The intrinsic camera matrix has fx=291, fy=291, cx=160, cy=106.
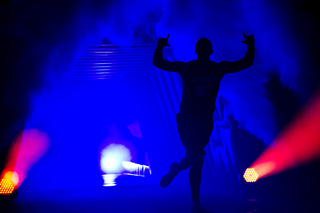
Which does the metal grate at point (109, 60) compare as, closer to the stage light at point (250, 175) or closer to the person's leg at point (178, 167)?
the stage light at point (250, 175)

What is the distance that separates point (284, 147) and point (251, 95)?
2.96 ft

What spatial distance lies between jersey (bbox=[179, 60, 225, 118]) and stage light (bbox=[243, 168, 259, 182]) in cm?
212

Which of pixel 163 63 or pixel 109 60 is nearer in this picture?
pixel 163 63

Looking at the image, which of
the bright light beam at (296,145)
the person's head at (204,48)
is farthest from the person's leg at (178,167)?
the bright light beam at (296,145)

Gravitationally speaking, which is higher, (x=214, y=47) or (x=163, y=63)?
(x=214, y=47)

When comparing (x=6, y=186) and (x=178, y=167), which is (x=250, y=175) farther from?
(x=6, y=186)

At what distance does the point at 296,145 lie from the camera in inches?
163

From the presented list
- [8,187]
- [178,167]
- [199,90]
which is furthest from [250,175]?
[8,187]

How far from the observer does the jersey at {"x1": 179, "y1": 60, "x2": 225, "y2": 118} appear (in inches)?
112

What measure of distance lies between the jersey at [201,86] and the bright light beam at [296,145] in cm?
166

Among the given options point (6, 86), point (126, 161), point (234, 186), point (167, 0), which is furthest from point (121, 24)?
point (126, 161)

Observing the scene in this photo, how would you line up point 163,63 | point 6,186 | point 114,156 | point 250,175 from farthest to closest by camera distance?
point 114,156 → point 250,175 → point 6,186 → point 163,63

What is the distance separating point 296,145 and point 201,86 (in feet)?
7.04

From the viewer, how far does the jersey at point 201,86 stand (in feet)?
9.30
